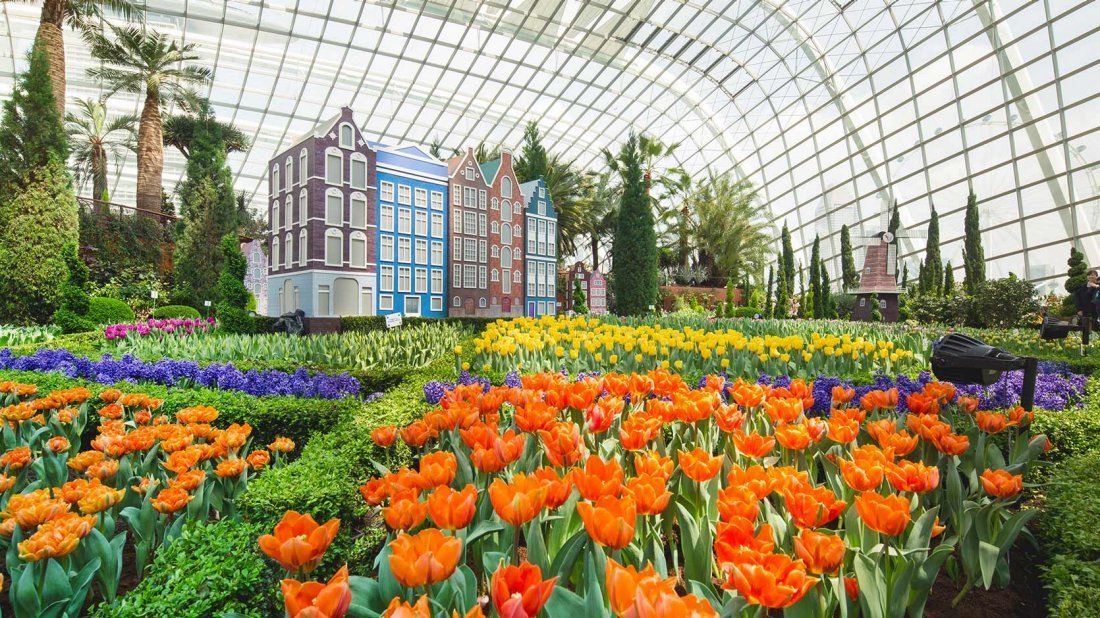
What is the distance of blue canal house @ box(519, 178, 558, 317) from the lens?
93.4ft

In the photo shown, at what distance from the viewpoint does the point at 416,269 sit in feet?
76.3

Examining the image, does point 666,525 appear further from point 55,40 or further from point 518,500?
point 55,40

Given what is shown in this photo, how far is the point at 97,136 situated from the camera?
2848 centimetres

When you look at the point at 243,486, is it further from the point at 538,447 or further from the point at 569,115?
the point at 569,115

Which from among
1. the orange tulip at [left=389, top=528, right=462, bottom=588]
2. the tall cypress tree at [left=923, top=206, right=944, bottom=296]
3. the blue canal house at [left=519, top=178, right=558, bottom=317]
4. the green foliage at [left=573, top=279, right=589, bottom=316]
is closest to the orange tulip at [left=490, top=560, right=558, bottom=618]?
the orange tulip at [left=389, top=528, right=462, bottom=588]

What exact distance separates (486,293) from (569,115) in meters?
16.0

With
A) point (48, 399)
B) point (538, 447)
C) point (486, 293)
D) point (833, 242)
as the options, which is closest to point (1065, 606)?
point (538, 447)

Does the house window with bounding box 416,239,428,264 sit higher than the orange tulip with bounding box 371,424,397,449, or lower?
higher

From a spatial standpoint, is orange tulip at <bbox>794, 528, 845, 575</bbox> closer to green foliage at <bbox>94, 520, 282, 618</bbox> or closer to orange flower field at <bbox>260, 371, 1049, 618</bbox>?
orange flower field at <bbox>260, 371, 1049, 618</bbox>

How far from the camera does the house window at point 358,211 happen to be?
65.5 feet

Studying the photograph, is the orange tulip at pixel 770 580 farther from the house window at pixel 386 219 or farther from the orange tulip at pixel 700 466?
the house window at pixel 386 219

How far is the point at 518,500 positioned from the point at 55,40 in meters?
23.1

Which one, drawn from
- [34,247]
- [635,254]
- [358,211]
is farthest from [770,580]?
[635,254]

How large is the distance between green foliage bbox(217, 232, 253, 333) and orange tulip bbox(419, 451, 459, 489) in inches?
478
